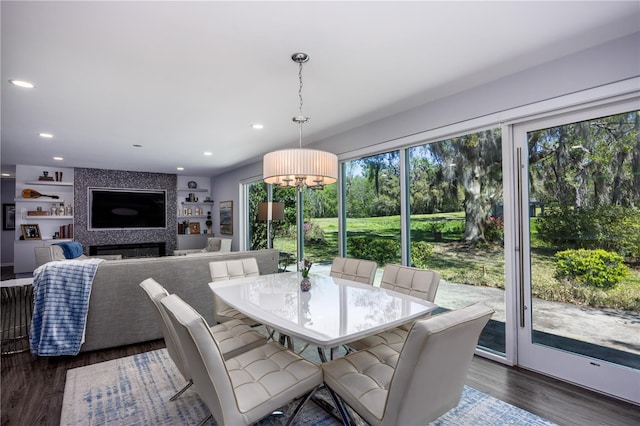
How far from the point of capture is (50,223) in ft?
22.9

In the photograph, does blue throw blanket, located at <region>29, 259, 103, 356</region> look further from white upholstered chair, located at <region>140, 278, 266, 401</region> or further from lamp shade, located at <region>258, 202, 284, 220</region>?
lamp shade, located at <region>258, 202, 284, 220</region>

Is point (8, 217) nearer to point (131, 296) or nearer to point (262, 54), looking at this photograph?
point (131, 296)

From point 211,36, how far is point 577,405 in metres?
3.44

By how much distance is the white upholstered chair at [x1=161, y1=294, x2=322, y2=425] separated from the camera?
1.28 meters

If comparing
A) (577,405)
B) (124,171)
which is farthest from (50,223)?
(577,405)

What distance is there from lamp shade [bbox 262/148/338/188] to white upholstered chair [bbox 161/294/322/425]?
119cm

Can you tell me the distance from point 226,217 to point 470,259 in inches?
237

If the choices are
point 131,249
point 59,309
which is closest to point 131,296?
point 59,309

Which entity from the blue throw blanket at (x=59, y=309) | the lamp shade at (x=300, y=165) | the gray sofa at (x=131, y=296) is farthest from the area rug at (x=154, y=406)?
the lamp shade at (x=300, y=165)

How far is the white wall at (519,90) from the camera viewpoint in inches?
82.5

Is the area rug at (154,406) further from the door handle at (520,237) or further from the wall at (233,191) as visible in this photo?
the wall at (233,191)

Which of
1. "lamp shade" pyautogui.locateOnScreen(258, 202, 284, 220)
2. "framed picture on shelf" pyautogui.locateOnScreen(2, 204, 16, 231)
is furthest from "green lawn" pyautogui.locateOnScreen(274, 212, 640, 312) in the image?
"framed picture on shelf" pyautogui.locateOnScreen(2, 204, 16, 231)

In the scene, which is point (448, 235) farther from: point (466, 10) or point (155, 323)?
point (155, 323)

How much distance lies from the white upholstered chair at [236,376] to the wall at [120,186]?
23.7 ft
